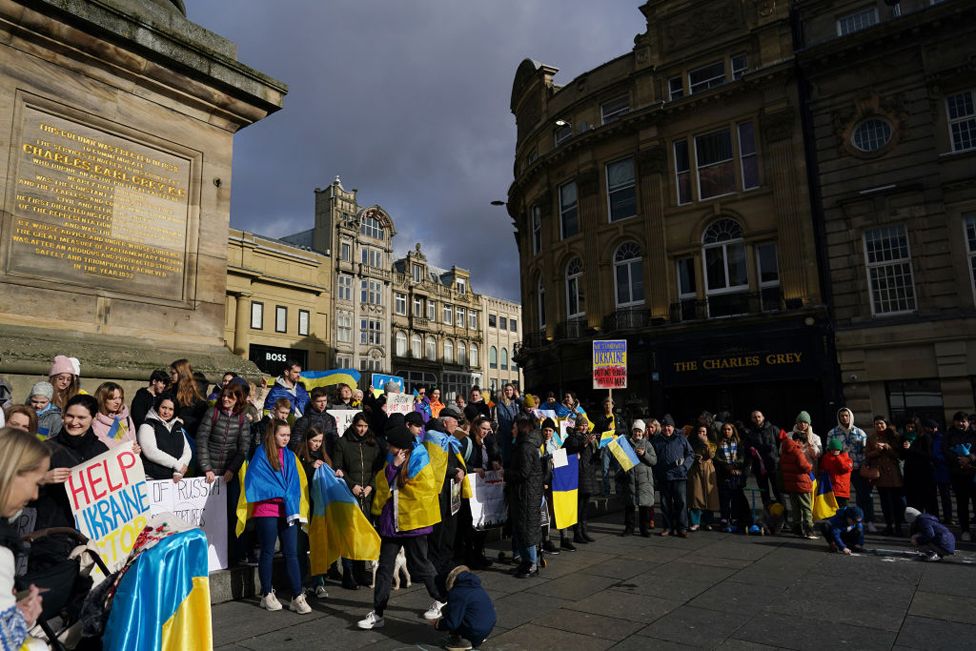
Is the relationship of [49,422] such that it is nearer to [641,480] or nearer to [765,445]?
[641,480]

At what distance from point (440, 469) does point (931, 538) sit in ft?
22.9

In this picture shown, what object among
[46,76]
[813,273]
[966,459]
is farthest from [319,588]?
[813,273]

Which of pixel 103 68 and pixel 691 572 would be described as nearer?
pixel 691 572

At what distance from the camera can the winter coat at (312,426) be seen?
23.4 ft

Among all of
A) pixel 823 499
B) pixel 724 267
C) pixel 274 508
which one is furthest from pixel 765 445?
pixel 724 267

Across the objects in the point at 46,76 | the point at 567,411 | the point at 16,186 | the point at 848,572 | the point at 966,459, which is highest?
the point at 46,76

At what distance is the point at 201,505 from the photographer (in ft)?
20.8

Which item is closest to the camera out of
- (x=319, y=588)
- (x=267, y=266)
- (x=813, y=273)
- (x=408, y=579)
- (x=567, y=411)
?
(x=319, y=588)

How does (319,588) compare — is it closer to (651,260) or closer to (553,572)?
(553,572)

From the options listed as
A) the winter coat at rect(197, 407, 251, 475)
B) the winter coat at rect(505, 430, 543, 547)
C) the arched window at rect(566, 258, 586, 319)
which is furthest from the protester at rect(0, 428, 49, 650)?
the arched window at rect(566, 258, 586, 319)

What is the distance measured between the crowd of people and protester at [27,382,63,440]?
2 cm

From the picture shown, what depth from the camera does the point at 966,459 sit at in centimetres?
980

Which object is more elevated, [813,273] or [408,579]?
[813,273]

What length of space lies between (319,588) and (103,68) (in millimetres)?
7623
